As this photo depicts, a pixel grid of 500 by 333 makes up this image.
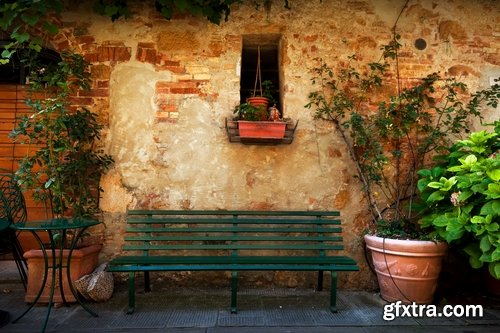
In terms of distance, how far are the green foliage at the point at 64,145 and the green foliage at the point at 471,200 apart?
9.85ft

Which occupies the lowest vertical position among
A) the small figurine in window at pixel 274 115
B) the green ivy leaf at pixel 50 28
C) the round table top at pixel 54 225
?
the round table top at pixel 54 225

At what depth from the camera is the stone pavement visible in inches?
99.8

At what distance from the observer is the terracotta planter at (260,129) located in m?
3.26

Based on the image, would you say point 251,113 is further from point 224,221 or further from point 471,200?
point 471,200

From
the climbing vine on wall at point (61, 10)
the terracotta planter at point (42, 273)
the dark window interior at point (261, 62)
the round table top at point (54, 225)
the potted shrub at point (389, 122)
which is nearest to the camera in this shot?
the round table top at point (54, 225)

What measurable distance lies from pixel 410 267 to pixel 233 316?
1.50 meters

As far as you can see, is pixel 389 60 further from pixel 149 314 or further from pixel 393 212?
pixel 149 314

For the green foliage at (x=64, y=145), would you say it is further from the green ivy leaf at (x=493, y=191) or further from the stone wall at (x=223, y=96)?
the green ivy leaf at (x=493, y=191)

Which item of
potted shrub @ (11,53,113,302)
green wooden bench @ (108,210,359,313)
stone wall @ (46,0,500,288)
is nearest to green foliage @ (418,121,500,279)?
stone wall @ (46,0,500,288)

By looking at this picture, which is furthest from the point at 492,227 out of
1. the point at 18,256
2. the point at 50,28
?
Answer: the point at 50,28

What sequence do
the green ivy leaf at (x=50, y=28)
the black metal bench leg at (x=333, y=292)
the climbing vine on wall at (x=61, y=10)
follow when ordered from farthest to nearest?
the green ivy leaf at (x=50, y=28) → the climbing vine on wall at (x=61, y=10) → the black metal bench leg at (x=333, y=292)

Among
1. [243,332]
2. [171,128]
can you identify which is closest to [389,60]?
[171,128]

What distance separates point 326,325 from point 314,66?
2.43 metres

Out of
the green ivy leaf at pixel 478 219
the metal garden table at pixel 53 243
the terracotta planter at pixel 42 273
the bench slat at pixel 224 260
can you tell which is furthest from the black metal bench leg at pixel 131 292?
the green ivy leaf at pixel 478 219
